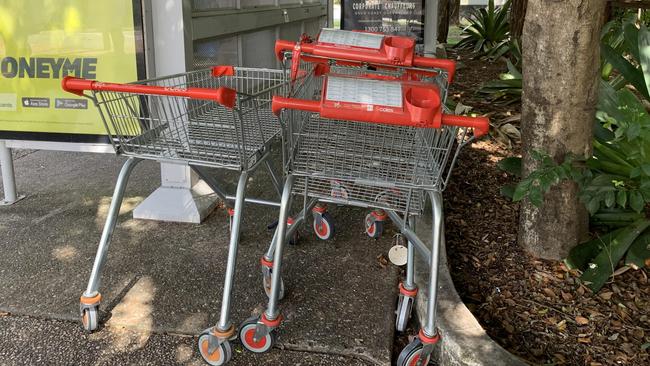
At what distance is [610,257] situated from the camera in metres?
2.87

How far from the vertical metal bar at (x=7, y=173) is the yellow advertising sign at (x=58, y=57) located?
0.15 m

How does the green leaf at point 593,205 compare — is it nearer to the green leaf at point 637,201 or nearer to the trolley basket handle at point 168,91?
the green leaf at point 637,201

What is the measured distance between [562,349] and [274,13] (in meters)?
4.59

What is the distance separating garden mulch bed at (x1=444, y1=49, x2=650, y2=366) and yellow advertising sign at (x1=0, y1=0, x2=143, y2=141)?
2390mm

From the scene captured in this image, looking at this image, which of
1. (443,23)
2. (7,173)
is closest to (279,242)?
(7,173)

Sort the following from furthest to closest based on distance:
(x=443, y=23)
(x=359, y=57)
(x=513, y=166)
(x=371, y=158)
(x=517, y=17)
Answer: (x=443, y=23) < (x=517, y=17) < (x=513, y=166) < (x=359, y=57) < (x=371, y=158)

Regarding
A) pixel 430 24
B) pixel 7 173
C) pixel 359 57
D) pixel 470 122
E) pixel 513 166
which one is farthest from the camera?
pixel 430 24

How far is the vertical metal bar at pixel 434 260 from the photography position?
2.34 metres

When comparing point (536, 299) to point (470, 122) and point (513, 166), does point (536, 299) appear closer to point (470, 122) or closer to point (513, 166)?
point (513, 166)

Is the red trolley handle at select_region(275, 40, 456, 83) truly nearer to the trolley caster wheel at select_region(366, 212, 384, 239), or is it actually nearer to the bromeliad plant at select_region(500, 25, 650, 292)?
the bromeliad plant at select_region(500, 25, 650, 292)

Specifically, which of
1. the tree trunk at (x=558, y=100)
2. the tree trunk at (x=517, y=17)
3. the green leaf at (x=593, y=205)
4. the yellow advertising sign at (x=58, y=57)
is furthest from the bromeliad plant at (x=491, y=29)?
the green leaf at (x=593, y=205)

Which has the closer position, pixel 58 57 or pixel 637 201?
pixel 637 201

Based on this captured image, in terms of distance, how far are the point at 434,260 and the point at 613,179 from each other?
104cm

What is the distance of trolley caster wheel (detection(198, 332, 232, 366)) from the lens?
259cm
